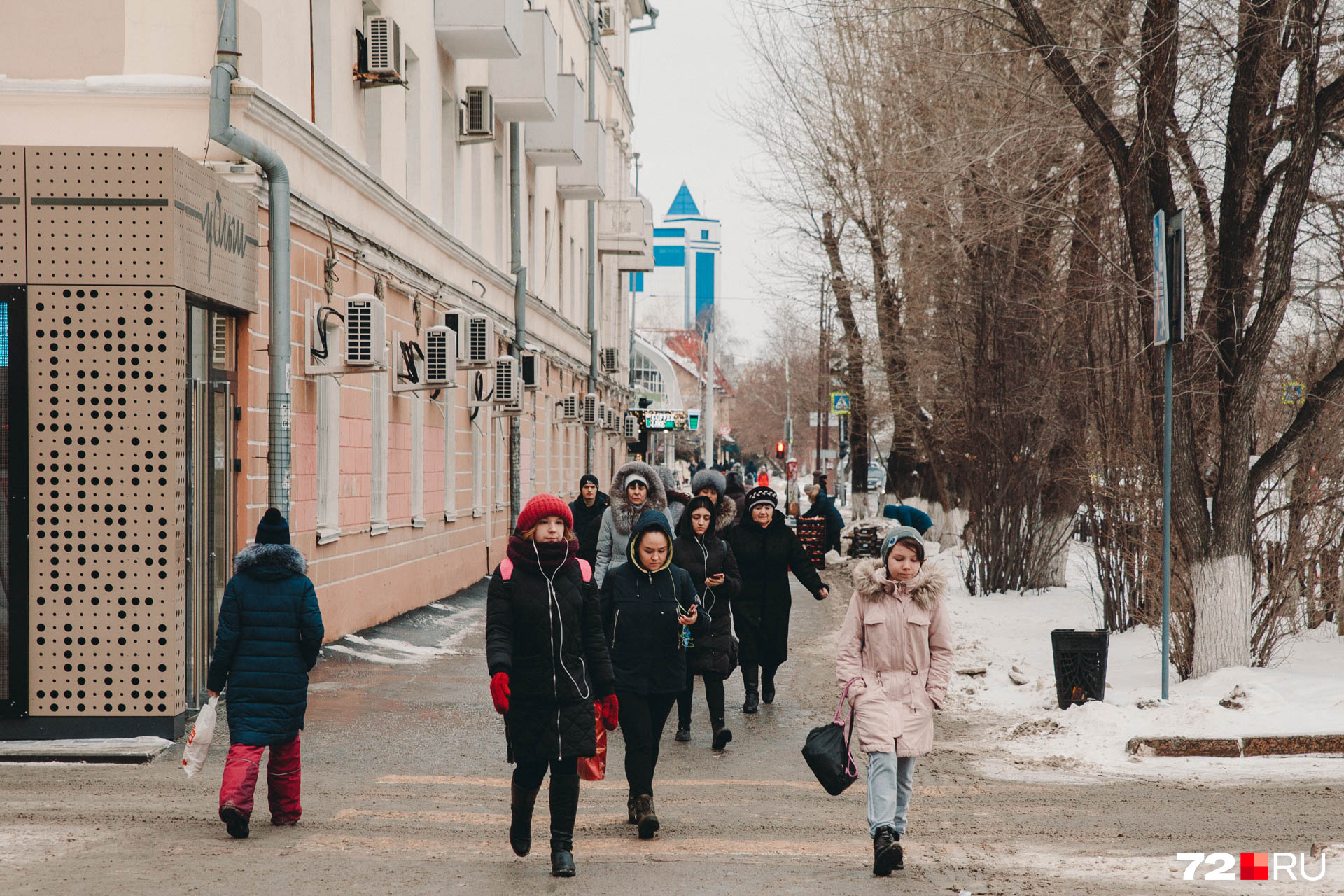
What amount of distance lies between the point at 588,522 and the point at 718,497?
3344mm

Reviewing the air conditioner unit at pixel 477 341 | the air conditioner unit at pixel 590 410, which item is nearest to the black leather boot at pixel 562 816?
the air conditioner unit at pixel 477 341

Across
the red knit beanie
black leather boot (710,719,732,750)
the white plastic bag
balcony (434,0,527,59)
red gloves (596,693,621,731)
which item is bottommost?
Result: black leather boot (710,719,732,750)

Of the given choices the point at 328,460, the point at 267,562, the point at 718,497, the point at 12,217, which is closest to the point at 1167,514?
the point at 718,497

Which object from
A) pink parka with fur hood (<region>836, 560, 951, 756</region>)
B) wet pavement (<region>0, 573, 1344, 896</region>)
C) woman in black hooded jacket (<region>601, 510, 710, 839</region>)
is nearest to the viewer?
wet pavement (<region>0, 573, 1344, 896</region>)

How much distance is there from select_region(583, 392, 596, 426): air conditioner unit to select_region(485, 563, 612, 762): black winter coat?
89.2 feet

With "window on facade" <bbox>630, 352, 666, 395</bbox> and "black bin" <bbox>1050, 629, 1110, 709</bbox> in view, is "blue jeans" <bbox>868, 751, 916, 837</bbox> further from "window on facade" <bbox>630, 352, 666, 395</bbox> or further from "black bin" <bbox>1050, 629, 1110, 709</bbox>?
"window on facade" <bbox>630, 352, 666, 395</bbox>

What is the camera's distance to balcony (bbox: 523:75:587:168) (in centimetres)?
2608

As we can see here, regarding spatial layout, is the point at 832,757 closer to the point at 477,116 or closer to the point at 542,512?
Result: the point at 542,512

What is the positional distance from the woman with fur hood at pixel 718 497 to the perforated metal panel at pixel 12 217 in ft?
16.2

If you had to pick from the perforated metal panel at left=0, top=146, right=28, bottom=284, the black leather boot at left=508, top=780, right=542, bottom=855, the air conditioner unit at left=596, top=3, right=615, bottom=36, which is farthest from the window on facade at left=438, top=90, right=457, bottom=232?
the air conditioner unit at left=596, top=3, right=615, bottom=36

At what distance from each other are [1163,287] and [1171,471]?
1.89 m

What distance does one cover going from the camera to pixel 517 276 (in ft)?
81.3

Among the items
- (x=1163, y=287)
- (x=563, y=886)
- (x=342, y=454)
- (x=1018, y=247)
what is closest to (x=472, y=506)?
(x=342, y=454)

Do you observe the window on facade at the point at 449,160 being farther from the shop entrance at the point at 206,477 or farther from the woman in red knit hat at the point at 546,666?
the woman in red knit hat at the point at 546,666
